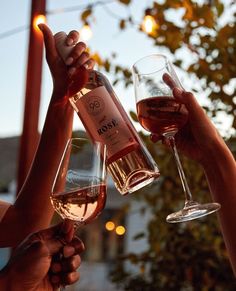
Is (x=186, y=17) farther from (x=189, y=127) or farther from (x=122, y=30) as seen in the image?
(x=189, y=127)

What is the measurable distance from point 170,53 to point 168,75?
134 cm

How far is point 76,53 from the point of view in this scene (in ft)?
4.15

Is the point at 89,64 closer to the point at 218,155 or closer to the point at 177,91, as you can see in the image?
the point at 177,91

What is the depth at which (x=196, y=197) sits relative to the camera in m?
2.77

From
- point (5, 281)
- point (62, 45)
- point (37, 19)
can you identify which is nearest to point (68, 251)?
point (5, 281)

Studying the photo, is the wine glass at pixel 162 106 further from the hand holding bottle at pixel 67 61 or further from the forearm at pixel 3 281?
the forearm at pixel 3 281

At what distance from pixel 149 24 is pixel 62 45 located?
4.93ft

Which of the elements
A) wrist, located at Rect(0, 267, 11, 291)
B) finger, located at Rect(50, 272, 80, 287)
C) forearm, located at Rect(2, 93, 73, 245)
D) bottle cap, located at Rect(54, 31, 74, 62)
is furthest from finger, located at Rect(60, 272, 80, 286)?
bottle cap, located at Rect(54, 31, 74, 62)

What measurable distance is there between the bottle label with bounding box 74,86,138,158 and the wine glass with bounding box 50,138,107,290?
31 mm

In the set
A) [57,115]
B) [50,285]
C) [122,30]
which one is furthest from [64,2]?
[50,285]

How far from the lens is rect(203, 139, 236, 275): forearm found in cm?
128

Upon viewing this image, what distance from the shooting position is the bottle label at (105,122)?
1.16m

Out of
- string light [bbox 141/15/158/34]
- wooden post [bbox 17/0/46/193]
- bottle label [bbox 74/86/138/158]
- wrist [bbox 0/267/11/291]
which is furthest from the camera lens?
wooden post [bbox 17/0/46/193]

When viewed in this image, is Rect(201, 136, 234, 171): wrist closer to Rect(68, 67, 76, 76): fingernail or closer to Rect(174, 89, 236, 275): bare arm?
Rect(174, 89, 236, 275): bare arm
